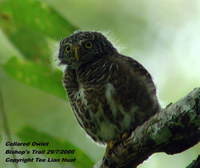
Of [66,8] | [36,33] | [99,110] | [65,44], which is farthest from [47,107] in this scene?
[36,33]

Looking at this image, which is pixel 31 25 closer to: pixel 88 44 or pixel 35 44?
pixel 35 44

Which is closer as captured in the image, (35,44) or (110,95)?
(35,44)

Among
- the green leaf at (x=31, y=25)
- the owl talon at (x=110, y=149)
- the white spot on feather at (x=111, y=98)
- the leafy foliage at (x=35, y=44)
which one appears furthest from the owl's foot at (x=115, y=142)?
the green leaf at (x=31, y=25)

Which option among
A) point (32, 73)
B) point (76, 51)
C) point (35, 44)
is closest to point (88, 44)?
point (76, 51)

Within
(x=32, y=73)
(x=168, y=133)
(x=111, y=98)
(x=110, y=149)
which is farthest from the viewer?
(x=111, y=98)

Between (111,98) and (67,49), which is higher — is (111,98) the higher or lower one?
the lower one

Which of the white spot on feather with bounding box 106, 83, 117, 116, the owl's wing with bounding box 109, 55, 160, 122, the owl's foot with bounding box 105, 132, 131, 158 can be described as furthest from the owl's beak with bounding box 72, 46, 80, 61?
the owl's foot with bounding box 105, 132, 131, 158
